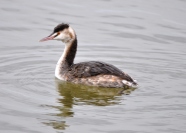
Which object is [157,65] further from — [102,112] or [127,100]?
[102,112]

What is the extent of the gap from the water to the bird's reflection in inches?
0.7

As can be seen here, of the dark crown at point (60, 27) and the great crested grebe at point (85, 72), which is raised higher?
the dark crown at point (60, 27)

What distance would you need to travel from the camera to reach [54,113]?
924 cm

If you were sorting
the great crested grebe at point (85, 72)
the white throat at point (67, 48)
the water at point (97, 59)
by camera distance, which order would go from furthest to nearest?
the white throat at point (67, 48) < the great crested grebe at point (85, 72) < the water at point (97, 59)

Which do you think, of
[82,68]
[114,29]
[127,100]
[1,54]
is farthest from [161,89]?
[114,29]

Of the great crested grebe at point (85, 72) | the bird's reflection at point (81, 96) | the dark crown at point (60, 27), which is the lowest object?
the bird's reflection at point (81, 96)

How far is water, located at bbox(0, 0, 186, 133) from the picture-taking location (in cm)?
895

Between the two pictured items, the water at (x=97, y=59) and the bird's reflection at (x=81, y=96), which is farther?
the bird's reflection at (x=81, y=96)

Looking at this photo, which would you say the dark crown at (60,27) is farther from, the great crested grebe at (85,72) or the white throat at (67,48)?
the white throat at (67,48)

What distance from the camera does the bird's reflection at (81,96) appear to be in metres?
9.56

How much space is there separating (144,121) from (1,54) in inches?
200

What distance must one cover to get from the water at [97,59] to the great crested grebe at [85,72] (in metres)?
0.16

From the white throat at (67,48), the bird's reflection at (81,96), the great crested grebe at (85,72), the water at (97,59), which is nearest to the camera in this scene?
the water at (97,59)

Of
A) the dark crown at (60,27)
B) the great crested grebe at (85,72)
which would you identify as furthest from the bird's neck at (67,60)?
the dark crown at (60,27)
